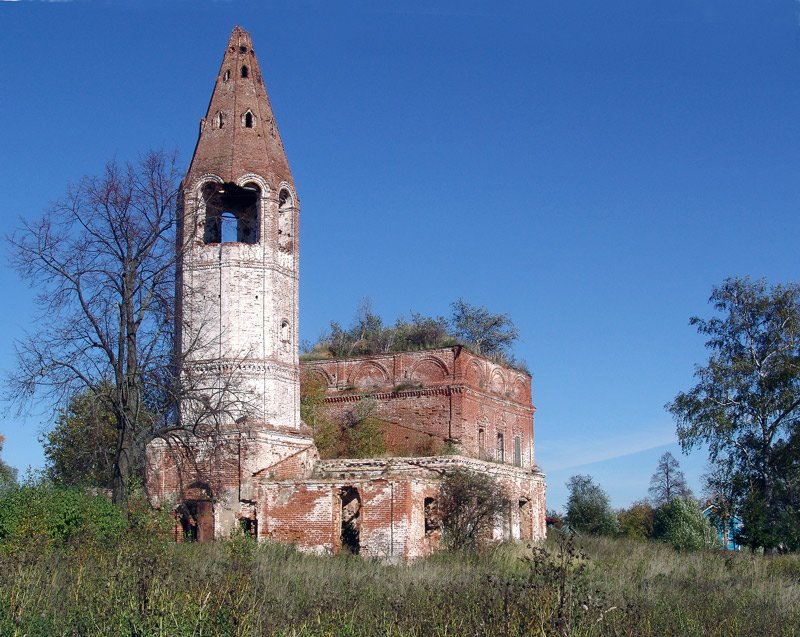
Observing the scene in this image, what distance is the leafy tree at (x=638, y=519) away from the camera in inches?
1956

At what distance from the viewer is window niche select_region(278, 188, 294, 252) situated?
2656 centimetres

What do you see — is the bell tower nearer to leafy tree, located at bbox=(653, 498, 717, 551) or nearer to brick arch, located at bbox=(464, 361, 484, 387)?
brick arch, located at bbox=(464, 361, 484, 387)

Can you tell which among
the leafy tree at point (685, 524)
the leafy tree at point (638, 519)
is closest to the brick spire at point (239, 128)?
the leafy tree at point (685, 524)

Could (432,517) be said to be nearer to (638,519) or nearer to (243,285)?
(243,285)

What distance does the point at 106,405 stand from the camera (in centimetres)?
2323

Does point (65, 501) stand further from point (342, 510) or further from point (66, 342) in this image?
point (342, 510)

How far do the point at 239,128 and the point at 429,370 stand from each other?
32.9ft

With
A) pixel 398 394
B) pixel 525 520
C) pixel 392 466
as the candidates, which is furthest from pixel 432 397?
pixel 392 466

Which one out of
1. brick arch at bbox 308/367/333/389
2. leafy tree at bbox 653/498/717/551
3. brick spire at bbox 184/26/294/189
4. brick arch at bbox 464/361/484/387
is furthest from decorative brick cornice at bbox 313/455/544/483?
leafy tree at bbox 653/498/717/551

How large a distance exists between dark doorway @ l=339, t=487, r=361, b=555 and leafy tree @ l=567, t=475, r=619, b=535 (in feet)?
72.5

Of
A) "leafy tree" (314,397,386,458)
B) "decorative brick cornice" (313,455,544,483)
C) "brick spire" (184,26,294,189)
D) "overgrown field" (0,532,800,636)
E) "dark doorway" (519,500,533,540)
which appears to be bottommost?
"overgrown field" (0,532,800,636)

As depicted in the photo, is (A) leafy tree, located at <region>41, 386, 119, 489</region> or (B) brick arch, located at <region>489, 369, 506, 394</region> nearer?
(A) leafy tree, located at <region>41, 386, 119, 489</region>

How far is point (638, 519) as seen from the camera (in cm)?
5478

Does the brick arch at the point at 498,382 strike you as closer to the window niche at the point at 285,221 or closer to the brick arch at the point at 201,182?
the window niche at the point at 285,221
